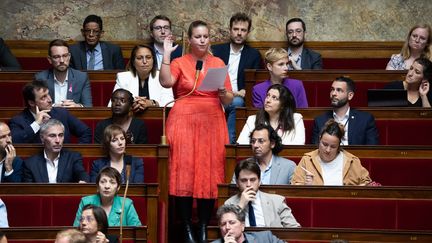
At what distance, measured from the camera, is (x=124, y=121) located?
6.31 metres

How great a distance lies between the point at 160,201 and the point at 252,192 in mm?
667

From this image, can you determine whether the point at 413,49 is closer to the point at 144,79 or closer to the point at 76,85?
the point at 144,79

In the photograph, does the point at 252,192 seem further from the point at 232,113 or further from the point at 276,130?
the point at 232,113

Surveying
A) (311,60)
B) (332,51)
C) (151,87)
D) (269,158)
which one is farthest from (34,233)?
(332,51)

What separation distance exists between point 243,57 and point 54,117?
1.28 m

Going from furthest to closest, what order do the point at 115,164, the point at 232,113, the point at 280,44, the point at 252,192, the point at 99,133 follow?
the point at 280,44, the point at 232,113, the point at 99,133, the point at 115,164, the point at 252,192

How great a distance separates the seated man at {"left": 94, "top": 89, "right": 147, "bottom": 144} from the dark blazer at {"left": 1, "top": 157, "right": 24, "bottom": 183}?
464mm

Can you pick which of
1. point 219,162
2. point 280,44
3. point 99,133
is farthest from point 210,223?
point 280,44

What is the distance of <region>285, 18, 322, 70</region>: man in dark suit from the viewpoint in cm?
729

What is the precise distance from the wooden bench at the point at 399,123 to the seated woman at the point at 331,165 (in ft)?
1.74

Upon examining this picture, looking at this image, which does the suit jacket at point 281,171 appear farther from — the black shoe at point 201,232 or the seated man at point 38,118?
the seated man at point 38,118

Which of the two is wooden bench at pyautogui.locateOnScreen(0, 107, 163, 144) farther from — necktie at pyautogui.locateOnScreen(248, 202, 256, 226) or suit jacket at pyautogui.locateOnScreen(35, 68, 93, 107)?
necktie at pyautogui.locateOnScreen(248, 202, 256, 226)

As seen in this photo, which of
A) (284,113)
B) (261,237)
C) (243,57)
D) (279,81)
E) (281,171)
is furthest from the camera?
(243,57)

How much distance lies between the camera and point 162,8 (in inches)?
311
